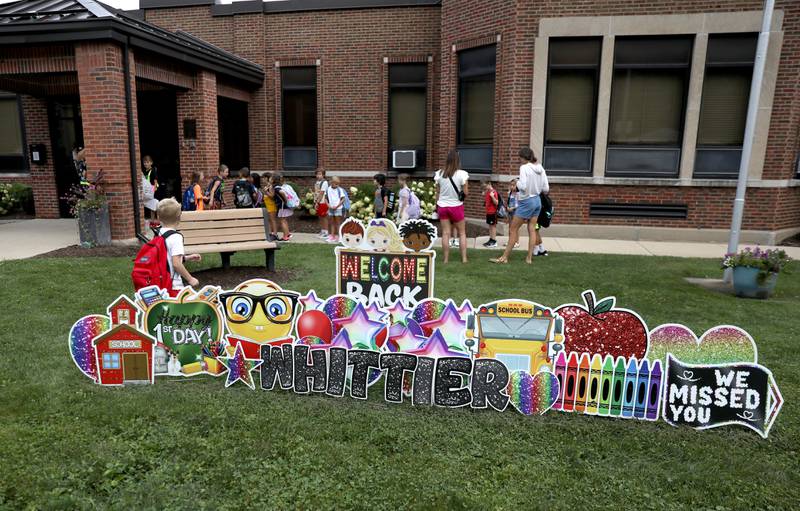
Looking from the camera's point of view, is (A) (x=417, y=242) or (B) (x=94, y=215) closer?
(A) (x=417, y=242)

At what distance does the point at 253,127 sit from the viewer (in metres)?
16.1

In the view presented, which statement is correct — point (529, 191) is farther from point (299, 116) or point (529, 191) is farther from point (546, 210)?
point (299, 116)

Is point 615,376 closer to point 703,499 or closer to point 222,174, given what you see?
point 703,499

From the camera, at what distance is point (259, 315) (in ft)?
13.9

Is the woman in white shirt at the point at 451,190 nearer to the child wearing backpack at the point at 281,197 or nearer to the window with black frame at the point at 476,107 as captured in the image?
the child wearing backpack at the point at 281,197

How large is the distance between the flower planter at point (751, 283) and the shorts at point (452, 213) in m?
3.73

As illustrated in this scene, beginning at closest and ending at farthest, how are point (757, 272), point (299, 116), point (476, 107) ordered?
point (757, 272) → point (476, 107) → point (299, 116)

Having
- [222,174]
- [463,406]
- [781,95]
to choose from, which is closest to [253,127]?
[222,174]

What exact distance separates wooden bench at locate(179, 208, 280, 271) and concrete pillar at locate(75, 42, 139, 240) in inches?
127

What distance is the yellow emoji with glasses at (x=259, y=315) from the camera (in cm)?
424

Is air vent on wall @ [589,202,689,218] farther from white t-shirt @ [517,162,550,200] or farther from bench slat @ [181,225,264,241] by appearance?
bench slat @ [181,225,264,241]

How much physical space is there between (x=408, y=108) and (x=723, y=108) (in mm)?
7409

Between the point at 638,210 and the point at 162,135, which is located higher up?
the point at 162,135

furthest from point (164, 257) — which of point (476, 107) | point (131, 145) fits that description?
point (476, 107)
